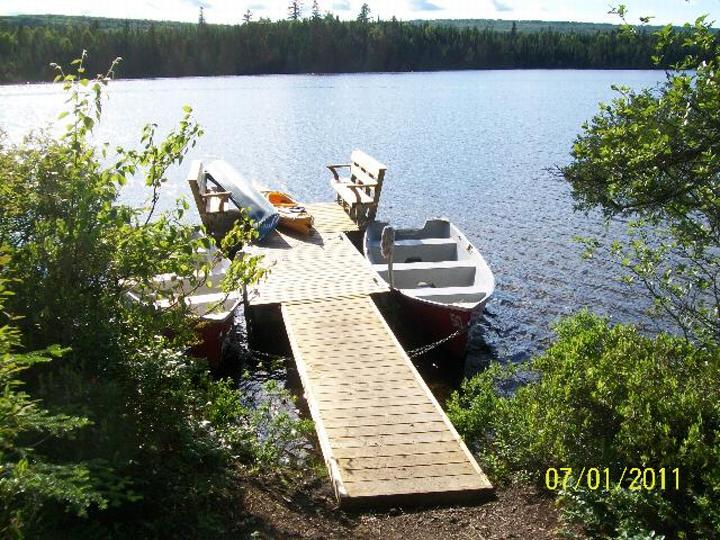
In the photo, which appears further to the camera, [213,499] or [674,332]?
[674,332]

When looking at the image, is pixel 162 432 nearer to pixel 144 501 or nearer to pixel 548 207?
pixel 144 501

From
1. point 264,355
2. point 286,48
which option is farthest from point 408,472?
point 286,48

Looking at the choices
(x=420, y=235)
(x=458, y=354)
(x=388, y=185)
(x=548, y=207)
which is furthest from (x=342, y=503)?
(x=388, y=185)

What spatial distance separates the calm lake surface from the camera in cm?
1762

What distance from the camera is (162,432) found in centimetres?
603

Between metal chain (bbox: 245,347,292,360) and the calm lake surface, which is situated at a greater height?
the calm lake surface

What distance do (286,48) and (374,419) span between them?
103613mm

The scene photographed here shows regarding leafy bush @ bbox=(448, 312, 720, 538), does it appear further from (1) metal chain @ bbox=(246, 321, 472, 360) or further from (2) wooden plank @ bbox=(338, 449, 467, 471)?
(1) metal chain @ bbox=(246, 321, 472, 360)

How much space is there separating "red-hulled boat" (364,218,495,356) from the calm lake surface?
121cm

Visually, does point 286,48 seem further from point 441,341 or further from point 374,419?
point 374,419

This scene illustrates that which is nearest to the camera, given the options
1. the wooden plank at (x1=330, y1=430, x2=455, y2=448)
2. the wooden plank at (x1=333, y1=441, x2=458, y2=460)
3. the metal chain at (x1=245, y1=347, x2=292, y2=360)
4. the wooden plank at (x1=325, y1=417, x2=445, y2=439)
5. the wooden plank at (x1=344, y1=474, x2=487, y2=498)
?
the wooden plank at (x1=344, y1=474, x2=487, y2=498)

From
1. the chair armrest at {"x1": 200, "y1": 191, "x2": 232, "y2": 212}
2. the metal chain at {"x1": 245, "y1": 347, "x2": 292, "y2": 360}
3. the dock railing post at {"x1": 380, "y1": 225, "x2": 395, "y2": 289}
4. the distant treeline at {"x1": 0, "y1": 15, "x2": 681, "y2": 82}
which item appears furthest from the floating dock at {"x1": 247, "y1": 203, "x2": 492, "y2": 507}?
the distant treeline at {"x1": 0, "y1": 15, "x2": 681, "y2": 82}

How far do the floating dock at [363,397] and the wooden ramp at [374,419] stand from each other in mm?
11

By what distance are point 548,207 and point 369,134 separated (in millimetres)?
21119
